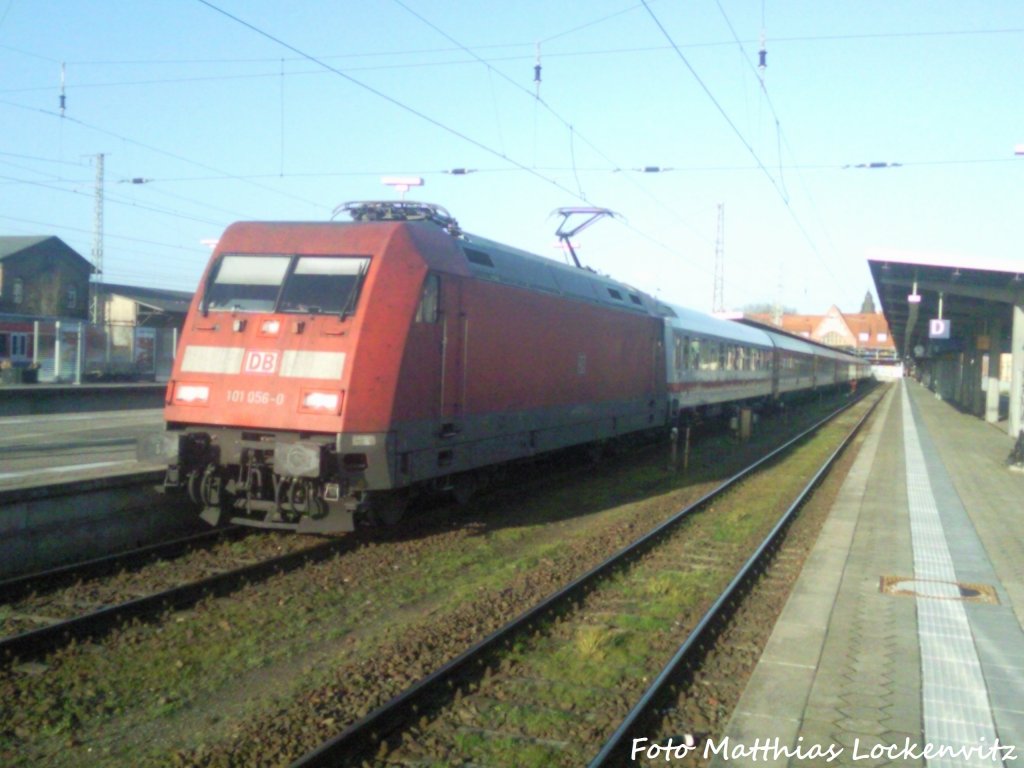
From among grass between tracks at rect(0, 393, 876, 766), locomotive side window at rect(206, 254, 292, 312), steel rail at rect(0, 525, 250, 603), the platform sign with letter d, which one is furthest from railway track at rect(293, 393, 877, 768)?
the platform sign with letter d

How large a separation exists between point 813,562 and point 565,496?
502cm

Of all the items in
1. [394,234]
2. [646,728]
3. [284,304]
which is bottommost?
[646,728]

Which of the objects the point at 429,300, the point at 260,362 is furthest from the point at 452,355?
the point at 260,362

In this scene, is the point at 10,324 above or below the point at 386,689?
above

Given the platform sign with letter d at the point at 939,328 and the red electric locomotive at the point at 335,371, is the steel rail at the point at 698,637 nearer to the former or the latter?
the red electric locomotive at the point at 335,371

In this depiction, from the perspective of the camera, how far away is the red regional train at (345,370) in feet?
29.4

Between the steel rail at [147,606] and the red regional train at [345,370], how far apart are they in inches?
18.8

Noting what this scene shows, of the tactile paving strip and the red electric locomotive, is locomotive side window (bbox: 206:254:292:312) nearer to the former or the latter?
the red electric locomotive

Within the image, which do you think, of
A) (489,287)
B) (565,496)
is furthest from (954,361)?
(489,287)

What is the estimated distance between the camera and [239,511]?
1079 cm

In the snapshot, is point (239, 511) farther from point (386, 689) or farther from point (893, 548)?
point (893, 548)

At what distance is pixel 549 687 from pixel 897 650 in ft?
8.89

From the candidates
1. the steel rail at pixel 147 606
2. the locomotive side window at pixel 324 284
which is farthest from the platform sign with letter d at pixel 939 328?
the steel rail at pixel 147 606

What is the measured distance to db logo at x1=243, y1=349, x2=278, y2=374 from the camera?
9.22 m
